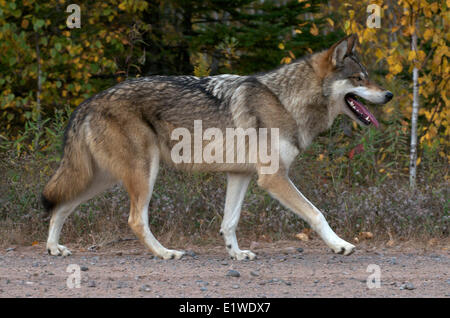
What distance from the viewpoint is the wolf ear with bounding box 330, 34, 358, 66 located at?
531 centimetres

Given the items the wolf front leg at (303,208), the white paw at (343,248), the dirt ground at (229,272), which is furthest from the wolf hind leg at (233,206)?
the white paw at (343,248)

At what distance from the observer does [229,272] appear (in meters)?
4.62

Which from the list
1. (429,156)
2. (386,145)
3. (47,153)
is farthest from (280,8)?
(47,153)

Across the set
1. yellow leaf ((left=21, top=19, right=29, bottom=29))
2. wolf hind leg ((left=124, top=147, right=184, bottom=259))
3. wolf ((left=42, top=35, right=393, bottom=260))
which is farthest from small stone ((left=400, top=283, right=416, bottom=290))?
yellow leaf ((left=21, top=19, right=29, bottom=29))

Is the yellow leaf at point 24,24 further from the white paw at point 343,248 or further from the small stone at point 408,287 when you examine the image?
the small stone at point 408,287

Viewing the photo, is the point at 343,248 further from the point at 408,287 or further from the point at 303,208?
the point at 408,287

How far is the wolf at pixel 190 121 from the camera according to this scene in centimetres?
527

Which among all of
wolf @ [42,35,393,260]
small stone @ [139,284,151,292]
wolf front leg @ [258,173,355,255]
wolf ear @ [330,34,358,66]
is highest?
wolf ear @ [330,34,358,66]

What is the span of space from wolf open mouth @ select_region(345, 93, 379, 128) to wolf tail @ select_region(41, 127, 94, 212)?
2.32m

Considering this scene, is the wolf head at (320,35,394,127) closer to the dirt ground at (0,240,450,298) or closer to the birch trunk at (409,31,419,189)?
the dirt ground at (0,240,450,298)

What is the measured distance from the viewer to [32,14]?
9344 mm

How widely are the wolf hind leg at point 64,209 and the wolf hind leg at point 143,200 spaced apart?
0.34 meters

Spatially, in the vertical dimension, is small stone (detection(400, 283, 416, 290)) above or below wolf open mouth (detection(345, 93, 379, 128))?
below

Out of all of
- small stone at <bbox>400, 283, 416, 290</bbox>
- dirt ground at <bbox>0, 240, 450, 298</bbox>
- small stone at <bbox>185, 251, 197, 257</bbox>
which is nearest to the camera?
dirt ground at <bbox>0, 240, 450, 298</bbox>
